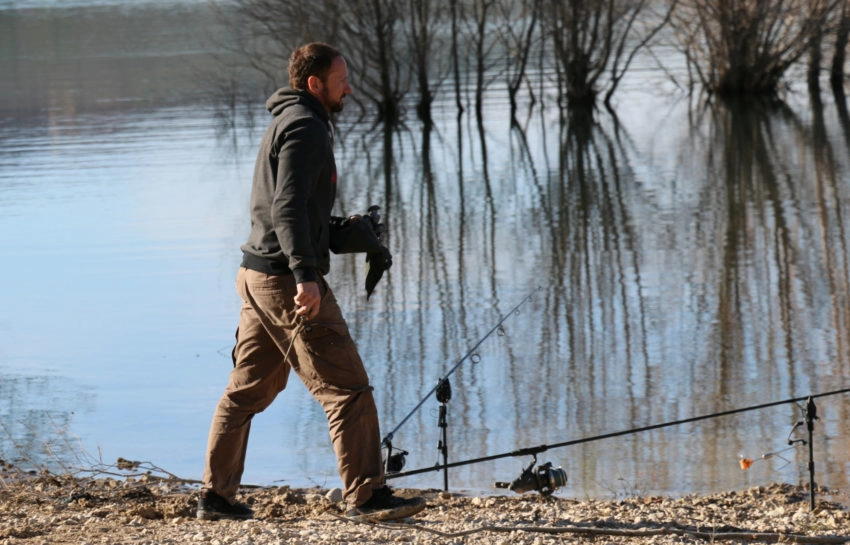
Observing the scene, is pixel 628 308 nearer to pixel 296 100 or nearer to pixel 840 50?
pixel 296 100

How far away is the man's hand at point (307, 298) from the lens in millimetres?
4043

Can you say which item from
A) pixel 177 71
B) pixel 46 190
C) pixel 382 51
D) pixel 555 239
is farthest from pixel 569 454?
pixel 177 71

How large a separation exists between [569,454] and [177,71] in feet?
112

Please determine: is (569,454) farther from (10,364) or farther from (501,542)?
(10,364)

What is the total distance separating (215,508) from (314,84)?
147cm

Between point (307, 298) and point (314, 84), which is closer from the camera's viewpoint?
point (307, 298)

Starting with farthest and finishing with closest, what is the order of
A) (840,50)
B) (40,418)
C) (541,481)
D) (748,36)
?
(840,50)
(748,36)
(40,418)
(541,481)

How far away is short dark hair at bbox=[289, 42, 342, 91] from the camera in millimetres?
4219

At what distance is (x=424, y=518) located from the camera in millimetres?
4574

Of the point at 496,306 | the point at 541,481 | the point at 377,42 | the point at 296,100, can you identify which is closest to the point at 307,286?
the point at 296,100

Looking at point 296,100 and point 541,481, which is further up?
point 296,100

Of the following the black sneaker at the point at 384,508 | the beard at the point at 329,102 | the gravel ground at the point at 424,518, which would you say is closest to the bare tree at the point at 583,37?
the gravel ground at the point at 424,518

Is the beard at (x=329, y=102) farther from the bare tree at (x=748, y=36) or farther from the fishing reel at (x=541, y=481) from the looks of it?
the bare tree at (x=748, y=36)

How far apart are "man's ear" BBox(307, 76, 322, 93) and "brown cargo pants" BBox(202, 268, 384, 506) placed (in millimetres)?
594
